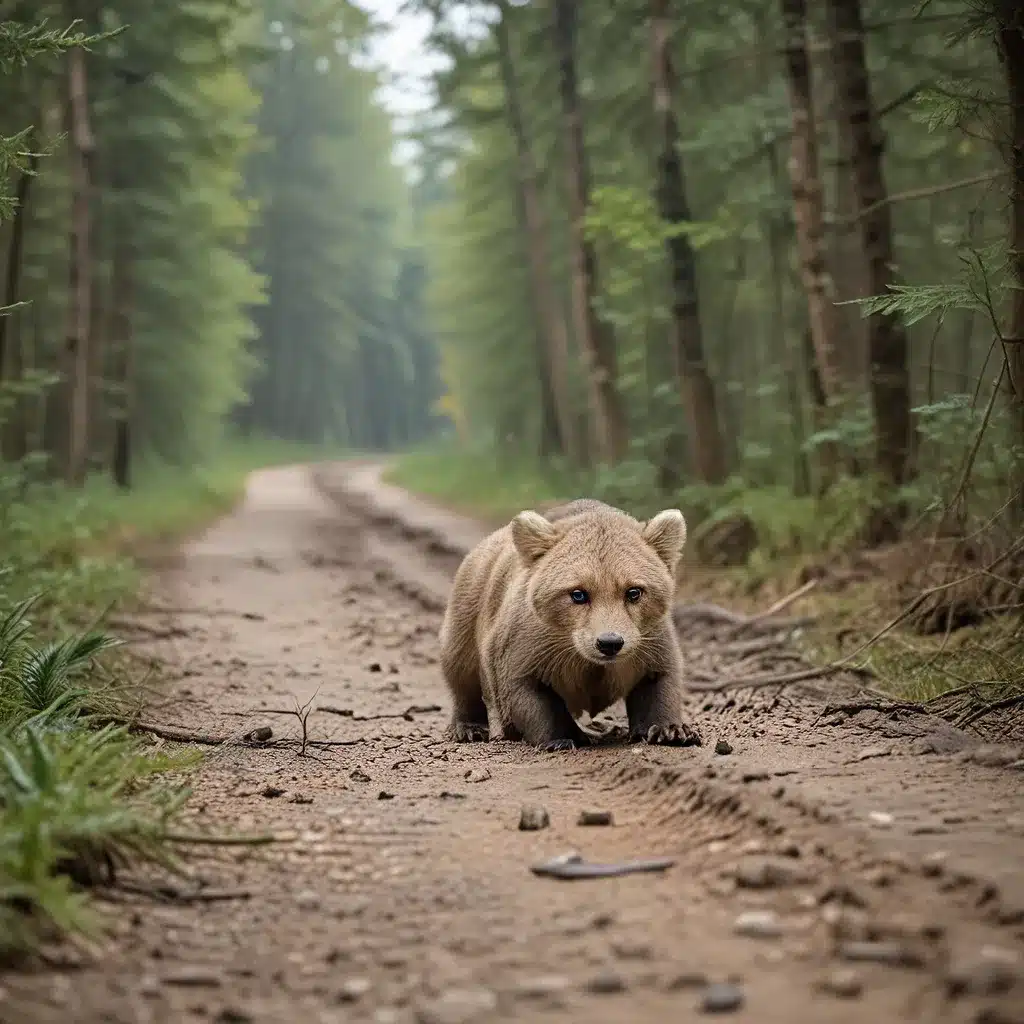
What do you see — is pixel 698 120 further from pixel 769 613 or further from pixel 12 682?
pixel 12 682

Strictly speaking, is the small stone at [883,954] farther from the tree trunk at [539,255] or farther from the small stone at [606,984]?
the tree trunk at [539,255]

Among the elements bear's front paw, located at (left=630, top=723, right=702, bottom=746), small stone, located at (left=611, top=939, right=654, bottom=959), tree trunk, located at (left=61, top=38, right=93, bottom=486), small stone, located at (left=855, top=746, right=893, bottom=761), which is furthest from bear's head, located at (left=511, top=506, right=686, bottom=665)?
tree trunk, located at (left=61, top=38, right=93, bottom=486)

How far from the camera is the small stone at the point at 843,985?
312 cm

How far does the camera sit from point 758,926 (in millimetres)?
3633

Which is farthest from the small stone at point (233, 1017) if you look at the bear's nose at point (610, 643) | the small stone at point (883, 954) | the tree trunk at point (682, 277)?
the tree trunk at point (682, 277)

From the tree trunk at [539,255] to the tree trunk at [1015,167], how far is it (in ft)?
55.7

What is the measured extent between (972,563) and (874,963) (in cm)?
676

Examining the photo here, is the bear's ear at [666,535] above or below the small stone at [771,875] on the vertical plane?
above

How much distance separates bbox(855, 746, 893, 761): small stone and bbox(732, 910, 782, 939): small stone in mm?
2270

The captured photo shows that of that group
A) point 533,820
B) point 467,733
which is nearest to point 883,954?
point 533,820

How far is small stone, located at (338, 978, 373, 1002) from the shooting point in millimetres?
3396

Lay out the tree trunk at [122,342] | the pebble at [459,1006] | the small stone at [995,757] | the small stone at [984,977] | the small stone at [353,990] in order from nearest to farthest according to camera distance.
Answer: the small stone at [984,977]
the pebble at [459,1006]
the small stone at [353,990]
the small stone at [995,757]
the tree trunk at [122,342]

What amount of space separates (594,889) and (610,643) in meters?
2.12

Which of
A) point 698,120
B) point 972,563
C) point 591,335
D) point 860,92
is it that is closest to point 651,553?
point 972,563
